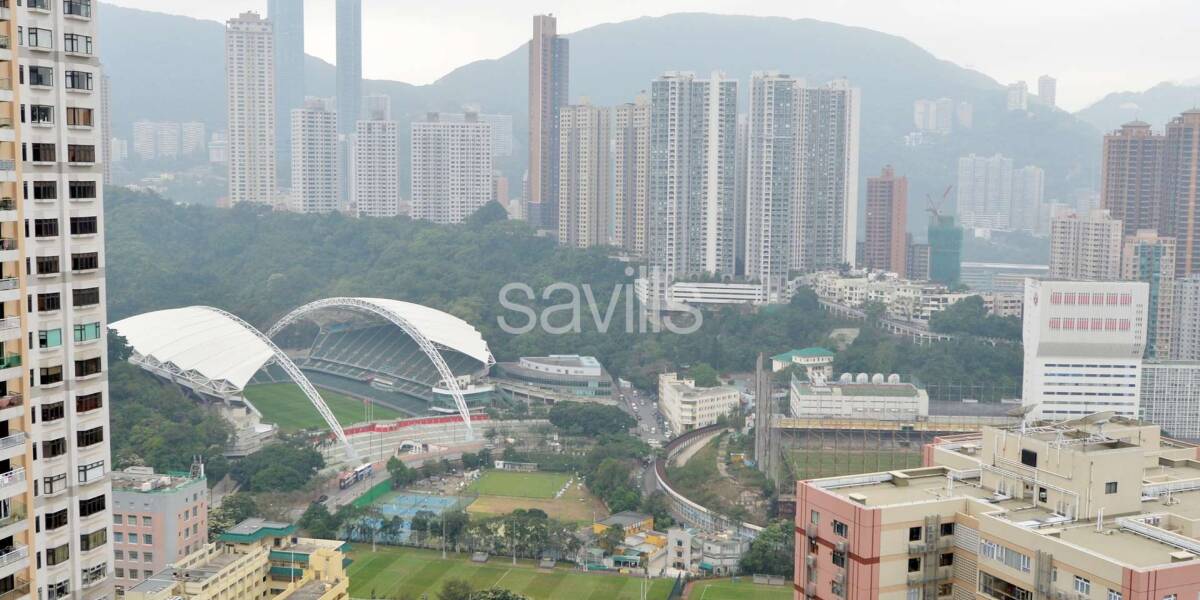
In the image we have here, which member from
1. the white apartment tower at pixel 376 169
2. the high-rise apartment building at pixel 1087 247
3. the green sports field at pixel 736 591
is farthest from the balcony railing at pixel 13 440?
the white apartment tower at pixel 376 169

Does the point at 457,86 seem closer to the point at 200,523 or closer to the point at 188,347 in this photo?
the point at 188,347

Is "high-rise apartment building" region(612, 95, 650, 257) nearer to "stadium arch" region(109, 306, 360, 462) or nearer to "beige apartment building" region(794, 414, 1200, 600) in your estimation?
"stadium arch" region(109, 306, 360, 462)

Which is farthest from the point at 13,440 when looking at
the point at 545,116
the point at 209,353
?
the point at 545,116

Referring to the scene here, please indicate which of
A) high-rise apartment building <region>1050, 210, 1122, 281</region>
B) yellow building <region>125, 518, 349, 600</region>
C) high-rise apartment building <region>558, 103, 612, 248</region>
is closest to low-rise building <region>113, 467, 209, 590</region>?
yellow building <region>125, 518, 349, 600</region>

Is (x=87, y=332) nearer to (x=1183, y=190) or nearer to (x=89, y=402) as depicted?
(x=89, y=402)

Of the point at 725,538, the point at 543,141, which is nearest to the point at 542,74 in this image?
the point at 543,141

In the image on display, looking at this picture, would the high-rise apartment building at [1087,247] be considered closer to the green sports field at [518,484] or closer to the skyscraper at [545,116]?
the green sports field at [518,484]
